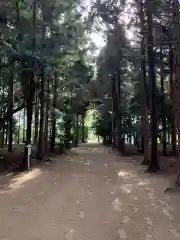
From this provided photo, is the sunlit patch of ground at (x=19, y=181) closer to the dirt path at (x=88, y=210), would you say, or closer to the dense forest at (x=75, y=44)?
the dirt path at (x=88, y=210)

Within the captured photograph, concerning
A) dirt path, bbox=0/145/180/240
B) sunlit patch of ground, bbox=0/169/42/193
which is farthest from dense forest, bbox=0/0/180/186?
dirt path, bbox=0/145/180/240

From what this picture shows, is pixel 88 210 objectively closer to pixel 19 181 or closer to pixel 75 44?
pixel 19 181

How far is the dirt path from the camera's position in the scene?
21.4 feet

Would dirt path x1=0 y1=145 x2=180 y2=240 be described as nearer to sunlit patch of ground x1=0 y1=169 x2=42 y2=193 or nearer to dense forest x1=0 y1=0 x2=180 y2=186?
sunlit patch of ground x1=0 y1=169 x2=42 y2=193

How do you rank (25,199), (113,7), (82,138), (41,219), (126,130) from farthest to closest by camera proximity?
1. (82,138)
2. (126,130)
3. (113,7)
4. (25,199)
5. (41,219)

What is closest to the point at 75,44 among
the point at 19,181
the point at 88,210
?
the point at 19,181

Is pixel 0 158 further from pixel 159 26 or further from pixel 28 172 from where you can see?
pixel 159 26

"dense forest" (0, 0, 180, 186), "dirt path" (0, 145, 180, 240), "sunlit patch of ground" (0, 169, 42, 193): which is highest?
"dense forest" (0, 0, 180, 186)

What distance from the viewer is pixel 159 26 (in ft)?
61.0

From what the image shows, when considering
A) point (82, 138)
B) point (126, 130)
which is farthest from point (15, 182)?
point (82, 138)

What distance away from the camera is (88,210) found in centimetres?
850

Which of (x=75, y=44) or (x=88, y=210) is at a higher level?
(x=75, y=44)

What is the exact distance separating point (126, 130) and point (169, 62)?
13.2 m

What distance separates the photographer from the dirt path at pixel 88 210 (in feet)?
21.4
